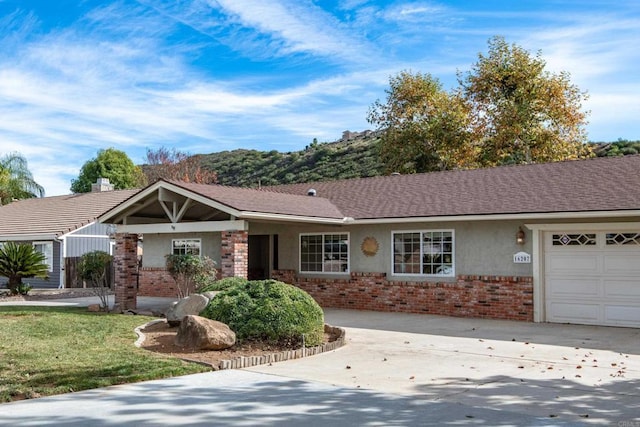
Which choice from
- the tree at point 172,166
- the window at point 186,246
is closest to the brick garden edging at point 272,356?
the window at point 186,246

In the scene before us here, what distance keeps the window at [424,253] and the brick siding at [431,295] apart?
37cm

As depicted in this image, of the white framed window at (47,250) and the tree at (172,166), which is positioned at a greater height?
the tree at (172,166)

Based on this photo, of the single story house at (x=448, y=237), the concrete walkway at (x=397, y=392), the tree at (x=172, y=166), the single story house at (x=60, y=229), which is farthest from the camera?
the tree at (x=172, y=166)

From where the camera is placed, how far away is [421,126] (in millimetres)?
37094

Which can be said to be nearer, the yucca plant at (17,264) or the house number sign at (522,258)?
the house number sign at (522,258)

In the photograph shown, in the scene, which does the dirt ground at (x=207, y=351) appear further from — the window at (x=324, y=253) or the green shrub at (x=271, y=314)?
the window at (x=324, y=253)

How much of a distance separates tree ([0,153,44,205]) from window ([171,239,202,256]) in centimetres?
2669

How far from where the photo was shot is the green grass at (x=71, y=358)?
7660 mm

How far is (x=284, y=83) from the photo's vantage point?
2523 centimetres

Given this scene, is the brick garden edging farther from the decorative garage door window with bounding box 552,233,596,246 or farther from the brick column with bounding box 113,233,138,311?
the decorative garage door window with bounding box 552,233,596,246

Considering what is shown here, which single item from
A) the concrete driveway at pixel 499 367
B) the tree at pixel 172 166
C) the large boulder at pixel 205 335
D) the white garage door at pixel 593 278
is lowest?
the concrete driveway at pixel 499 367

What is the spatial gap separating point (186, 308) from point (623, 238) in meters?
9.23

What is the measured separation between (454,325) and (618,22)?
9888 mm

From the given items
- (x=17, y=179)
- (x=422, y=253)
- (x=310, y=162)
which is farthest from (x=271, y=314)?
(x=310, y=162)
